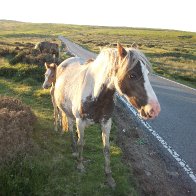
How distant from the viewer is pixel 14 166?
6.83 metres

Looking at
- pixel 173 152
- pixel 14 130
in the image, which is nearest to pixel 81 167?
pixel 14 130

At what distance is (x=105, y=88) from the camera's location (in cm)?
657

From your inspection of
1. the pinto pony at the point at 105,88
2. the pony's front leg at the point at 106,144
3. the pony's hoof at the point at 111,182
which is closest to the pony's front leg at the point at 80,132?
the pinto pony at the point at 105,88

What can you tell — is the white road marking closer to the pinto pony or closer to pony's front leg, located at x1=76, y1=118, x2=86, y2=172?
the pinto pony

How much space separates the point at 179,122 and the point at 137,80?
7386mm

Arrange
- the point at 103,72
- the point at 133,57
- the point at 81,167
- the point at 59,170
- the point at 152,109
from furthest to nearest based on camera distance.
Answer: the point at 81,167
the point at 59,170
the point at 103,72
the point at 133,57
the point at 152,109

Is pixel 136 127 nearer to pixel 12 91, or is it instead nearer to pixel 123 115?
pixel 123 115

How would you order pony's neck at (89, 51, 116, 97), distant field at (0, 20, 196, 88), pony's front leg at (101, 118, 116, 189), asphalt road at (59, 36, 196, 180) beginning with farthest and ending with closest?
distant field at (0, 20, 196, 88) → asphalt road at (59, 36, 196, 180) → pony's front leg at (101, 118, 116, 189) → pony's neck at (89, 51, 116, 97)

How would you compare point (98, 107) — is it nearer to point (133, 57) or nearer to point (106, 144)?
point (106, 144)

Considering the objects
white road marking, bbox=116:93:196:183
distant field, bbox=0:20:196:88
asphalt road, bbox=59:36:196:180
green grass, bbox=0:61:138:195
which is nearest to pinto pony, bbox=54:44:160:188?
green grass, bbox=0:61:138:195

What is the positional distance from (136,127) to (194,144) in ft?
7.22

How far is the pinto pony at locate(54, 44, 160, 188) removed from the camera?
5520 mm

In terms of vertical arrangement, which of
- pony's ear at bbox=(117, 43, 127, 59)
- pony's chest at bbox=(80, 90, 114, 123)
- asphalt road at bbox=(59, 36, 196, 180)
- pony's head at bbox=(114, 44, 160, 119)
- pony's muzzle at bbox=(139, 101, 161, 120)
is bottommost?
asphalt road at bbox=(59, 36, 196, 180)

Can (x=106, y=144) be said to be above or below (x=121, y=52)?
below
